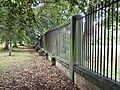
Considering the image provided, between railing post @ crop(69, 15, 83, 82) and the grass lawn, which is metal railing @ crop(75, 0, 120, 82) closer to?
railing post @ crop(69, 15, 83, 82)

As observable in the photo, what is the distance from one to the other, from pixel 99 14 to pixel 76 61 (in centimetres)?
219

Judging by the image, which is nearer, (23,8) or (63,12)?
(23,8)

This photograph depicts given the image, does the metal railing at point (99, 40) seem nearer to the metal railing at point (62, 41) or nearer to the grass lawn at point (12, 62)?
the metal railing at point (62, 41)

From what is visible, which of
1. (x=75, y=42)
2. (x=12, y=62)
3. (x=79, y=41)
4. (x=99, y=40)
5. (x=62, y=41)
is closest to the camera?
(x=99, y=40)

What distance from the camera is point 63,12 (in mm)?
17953

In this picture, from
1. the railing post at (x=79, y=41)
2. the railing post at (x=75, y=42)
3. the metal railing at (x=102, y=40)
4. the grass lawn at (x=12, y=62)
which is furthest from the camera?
the grass lawn at (x=12, y=62)

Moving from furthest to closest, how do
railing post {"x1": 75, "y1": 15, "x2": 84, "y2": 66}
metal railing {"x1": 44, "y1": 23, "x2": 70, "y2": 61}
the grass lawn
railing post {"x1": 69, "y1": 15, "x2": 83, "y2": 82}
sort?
the grass lawn, metal railing {"x1": 44, "y1": 23, "x2": 70, "y2": 61}, railing post {"x1": 69, "y1": 15, "x2": 83, "y2": 82}, railing post {"x1": 75, "y1": 15, "x2": 84, "y2": 66}

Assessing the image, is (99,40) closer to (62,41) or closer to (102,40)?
(102,40)

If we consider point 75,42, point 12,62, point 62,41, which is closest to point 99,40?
point 75,42

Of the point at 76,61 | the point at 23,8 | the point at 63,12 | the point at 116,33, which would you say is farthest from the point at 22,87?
the point at 63,12

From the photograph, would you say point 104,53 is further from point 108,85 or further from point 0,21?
point 0,21

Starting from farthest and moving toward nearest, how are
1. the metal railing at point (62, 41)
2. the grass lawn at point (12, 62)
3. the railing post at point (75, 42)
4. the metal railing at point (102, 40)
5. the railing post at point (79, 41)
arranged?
the grass lawn at point (12, 62) → the metal railing at point (62, 41) → the railing post at point (75, 42) → the railing post at point (79, 41) → the metal railing at point (102, 40)

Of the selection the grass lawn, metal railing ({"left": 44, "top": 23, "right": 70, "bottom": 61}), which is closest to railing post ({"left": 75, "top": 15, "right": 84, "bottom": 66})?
metal railing ({"left": 44, "top": 23, "right": 70, "bottom": 61})

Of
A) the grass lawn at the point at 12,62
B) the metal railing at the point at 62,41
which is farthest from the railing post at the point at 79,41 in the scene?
the grass lawn at the point at 12,62
